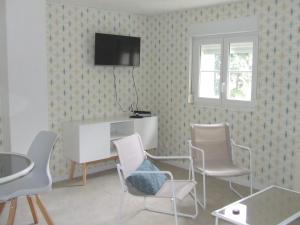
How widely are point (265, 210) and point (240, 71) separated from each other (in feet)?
6.51

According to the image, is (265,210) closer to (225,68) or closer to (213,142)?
(213,142)

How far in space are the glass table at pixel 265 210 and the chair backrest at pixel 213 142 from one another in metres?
0.89

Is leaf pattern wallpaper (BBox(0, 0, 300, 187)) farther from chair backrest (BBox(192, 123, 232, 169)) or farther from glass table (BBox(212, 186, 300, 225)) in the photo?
glass table (BBox(212, 186, 300, 225))

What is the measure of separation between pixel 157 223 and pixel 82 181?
148cm

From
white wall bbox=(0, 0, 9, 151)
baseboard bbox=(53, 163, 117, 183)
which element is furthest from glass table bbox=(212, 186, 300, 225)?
white wall bbox=(0, 0, 9, 151)

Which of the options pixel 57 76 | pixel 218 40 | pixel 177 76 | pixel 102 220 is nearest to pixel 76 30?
pixel 57 76

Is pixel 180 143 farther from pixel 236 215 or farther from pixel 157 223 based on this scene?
pixel 236 215

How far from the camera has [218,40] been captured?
431 centimetres

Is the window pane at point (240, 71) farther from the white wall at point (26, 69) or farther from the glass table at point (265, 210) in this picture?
the white wall at point (26, 69)

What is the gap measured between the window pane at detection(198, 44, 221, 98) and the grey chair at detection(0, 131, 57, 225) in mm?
2303

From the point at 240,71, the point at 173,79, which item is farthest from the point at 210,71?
the point at 173,79

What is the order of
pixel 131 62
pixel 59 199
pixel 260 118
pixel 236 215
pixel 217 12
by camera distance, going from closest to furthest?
pixel 236 215, pixel 59 199, pixel 260 118, pixel 217 12, pixel 131 62

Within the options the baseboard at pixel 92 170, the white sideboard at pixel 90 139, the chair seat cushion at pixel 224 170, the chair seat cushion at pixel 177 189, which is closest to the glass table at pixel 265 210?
the chair seat cushion at pixel 177 189

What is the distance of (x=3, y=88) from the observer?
3654 mm
